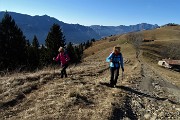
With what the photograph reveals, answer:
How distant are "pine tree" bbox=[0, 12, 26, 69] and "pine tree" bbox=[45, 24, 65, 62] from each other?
7.58 m

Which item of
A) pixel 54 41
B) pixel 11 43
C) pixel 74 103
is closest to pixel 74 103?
pixel 74 103

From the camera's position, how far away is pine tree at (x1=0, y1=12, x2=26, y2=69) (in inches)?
1944

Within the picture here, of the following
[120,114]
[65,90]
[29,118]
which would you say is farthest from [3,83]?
[120,114]

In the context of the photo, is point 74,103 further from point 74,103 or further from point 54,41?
point 54,41

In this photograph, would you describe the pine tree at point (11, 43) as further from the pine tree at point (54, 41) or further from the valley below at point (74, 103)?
the valley below at point (74, 103)

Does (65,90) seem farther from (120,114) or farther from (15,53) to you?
(15,53)

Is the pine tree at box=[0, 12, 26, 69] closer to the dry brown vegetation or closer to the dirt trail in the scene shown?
the dry brown vegetation

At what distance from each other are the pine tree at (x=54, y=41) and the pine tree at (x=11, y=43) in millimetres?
7581

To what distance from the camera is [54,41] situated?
59.8 m

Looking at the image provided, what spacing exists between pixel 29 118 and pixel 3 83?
16.5ft

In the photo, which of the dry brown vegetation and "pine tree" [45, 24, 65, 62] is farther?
"pine tree" [45, 24, 65, 62]

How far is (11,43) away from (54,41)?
36.8ft

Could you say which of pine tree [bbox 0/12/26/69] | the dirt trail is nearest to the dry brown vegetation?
the dirt trail

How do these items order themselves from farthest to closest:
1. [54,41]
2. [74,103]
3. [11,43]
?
[54,41] → [11,43] → [74,103]
